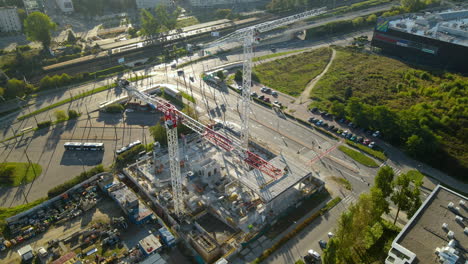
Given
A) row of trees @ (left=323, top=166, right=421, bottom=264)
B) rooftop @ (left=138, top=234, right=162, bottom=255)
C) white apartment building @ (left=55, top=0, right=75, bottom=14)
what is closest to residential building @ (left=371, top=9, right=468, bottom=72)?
row of trees @ (left=323, top=166, right=421, bottom=264)

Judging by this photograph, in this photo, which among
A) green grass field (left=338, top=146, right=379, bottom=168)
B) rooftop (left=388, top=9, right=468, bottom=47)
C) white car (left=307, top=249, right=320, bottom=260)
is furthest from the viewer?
rooftop (left=388, top=9, right=468, bottom=47)

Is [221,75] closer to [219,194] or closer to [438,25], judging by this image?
[219,194]

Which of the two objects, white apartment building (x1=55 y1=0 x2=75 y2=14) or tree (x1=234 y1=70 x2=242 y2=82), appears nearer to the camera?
tree (x1=234 y1=70 x2=242 y2=82)

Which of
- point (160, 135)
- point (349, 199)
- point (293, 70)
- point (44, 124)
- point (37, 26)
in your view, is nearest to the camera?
point (349, 199)

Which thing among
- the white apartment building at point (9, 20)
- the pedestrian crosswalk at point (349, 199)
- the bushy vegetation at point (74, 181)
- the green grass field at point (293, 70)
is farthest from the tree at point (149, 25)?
the pedestrian crosswalk at point (349, 199)

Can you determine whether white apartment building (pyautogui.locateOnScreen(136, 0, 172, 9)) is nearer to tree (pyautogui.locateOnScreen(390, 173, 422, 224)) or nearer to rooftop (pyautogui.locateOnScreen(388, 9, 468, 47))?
rooftop (pyautogui.locateOnScreen(388, 9, 468, 47))

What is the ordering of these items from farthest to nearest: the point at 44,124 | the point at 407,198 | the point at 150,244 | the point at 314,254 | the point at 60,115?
the point at 60,115, the point at 44,124, the point at 407,198, the point at 150,244, the point at 314,254

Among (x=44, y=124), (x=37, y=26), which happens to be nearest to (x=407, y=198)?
(x=44, y=124)
